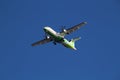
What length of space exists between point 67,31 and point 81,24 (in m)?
5.15

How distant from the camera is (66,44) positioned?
124 m

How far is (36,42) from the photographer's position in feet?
438

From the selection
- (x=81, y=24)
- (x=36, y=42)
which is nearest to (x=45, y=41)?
(x=36, y=42)

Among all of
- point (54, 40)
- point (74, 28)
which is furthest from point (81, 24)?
point (54, 40)

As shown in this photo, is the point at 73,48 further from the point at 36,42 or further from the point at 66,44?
the point at 36,42

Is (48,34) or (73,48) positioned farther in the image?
(73,48)

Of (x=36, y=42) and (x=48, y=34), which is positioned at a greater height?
(x=36, y=42)

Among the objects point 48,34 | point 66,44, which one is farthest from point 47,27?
point 66,44

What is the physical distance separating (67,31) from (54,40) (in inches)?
212

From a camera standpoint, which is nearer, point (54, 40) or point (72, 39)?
point (54, 40)

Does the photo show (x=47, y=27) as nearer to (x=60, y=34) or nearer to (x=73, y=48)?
(x=60, y=34)

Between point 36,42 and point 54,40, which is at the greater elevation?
point 36,42

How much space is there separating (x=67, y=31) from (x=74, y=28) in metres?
2.78

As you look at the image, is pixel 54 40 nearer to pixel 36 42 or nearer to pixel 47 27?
pixel 47 27
